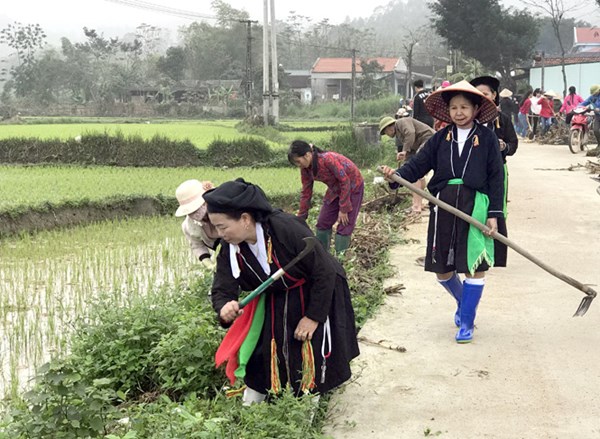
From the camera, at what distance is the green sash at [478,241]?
14.1 ft

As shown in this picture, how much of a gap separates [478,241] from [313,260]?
1431 mm

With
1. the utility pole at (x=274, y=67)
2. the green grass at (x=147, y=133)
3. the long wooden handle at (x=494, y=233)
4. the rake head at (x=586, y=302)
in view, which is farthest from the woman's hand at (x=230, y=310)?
the utility pole at (x=274, y=67)

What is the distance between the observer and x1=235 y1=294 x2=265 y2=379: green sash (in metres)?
3.37

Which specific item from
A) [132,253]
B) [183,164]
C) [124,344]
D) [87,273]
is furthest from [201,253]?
[183,164]

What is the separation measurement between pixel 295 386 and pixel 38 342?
9.62 ft

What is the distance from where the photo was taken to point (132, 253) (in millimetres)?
8727

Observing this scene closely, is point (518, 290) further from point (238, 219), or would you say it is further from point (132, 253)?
point (132, 253)

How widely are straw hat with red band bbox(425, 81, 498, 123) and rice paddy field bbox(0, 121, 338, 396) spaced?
7.85ft

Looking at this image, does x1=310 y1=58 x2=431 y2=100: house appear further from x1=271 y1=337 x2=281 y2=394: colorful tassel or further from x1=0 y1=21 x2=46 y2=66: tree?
x1=271 y1=337 x2=281 y2=394: colorful tassel

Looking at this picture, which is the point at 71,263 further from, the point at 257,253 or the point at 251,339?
the point at 257,253

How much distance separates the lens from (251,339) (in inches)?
134

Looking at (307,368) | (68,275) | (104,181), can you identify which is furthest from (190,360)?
(104,181)

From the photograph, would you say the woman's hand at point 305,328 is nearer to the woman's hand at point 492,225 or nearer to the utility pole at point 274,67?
the woman's hand at point 492,225

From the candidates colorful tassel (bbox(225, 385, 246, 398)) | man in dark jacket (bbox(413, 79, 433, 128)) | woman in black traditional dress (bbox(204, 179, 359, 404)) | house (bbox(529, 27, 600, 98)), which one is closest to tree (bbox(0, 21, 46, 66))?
house (bbox(529, 27, 600, 98))
